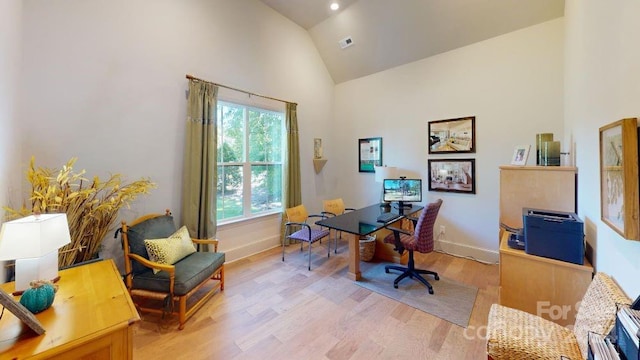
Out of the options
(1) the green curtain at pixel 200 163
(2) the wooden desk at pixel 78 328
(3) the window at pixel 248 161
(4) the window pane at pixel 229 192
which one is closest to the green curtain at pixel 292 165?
(3) the window at pixel 248 161

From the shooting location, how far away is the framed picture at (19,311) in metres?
0.96

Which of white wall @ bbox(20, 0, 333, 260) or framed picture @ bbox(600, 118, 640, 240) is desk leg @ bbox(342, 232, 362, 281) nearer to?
white wall @ bbox(20, 0, 333, 260)

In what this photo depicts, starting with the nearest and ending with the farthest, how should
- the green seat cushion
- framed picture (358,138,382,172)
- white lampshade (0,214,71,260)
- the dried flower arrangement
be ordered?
1. white lampshade (0,214,71,260)
2. the dried flower arrangement
3. the green seat cushion
4. framed picture (358,138,382,172)

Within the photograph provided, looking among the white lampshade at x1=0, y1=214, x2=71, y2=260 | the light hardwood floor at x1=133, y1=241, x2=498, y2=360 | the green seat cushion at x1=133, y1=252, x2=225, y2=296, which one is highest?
the white lampshade at x1=0, y1=214, x2=71, y2=260

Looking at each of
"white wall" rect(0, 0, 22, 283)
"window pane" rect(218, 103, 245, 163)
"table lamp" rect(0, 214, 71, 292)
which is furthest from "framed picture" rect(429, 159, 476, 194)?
"white wall" rect(0, 0, 22, 283)

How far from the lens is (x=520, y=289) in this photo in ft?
6.36

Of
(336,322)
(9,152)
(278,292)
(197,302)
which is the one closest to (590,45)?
(336,322)

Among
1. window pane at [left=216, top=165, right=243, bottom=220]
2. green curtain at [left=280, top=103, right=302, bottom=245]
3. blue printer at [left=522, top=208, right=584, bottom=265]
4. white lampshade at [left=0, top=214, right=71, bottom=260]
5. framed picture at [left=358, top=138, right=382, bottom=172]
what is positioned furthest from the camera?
framed picture at [left=358, top=138, right=382, bottom=172]

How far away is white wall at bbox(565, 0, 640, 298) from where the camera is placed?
3.46ft

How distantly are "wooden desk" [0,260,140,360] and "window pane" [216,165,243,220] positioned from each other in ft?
6.71

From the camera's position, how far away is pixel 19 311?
3.32 ft

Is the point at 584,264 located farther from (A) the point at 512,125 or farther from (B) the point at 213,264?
(B) the point at 213,264

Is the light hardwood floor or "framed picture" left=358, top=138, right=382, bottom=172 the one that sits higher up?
"framed picture" left=358, top=138, right=382, bottom=172

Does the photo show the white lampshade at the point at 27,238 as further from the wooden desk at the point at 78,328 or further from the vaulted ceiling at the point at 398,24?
the vaulted ceiling at the point at 398,24
